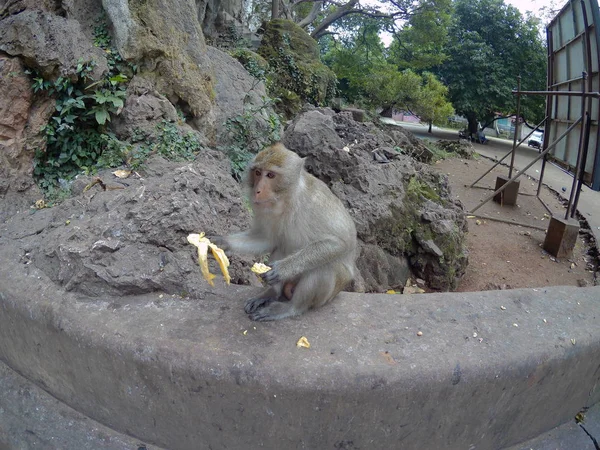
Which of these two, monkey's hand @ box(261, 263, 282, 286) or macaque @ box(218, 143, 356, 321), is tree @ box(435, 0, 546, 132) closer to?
macaque @ box(218, 143, 356, 321)

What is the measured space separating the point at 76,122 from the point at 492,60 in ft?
67.0

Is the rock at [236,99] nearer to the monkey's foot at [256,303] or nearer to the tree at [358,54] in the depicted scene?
the monkey's foot at [256,303]

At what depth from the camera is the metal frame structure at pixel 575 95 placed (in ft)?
17.0

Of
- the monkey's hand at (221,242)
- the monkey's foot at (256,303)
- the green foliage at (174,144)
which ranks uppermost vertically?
the green foliage at (174,144)

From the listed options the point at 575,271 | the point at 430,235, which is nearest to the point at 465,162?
the point at 575,271

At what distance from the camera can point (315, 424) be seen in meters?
1.76

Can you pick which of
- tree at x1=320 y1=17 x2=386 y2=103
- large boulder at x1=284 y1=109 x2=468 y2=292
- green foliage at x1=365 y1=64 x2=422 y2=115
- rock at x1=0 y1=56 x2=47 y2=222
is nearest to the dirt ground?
large boulder at x1=284 y1=109 x2=468 y2=292

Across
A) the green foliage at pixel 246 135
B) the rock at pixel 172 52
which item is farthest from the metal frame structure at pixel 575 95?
the rock at pixel 172 52

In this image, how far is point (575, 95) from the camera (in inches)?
204

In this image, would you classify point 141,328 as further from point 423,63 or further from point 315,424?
point 423,63

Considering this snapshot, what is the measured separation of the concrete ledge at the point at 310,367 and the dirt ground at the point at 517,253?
2342 millimetres

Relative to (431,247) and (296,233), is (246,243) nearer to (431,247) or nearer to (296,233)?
(296,233)

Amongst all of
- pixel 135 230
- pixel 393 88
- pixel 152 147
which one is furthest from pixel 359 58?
pixel 135 230

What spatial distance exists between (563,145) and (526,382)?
5.64 meters
